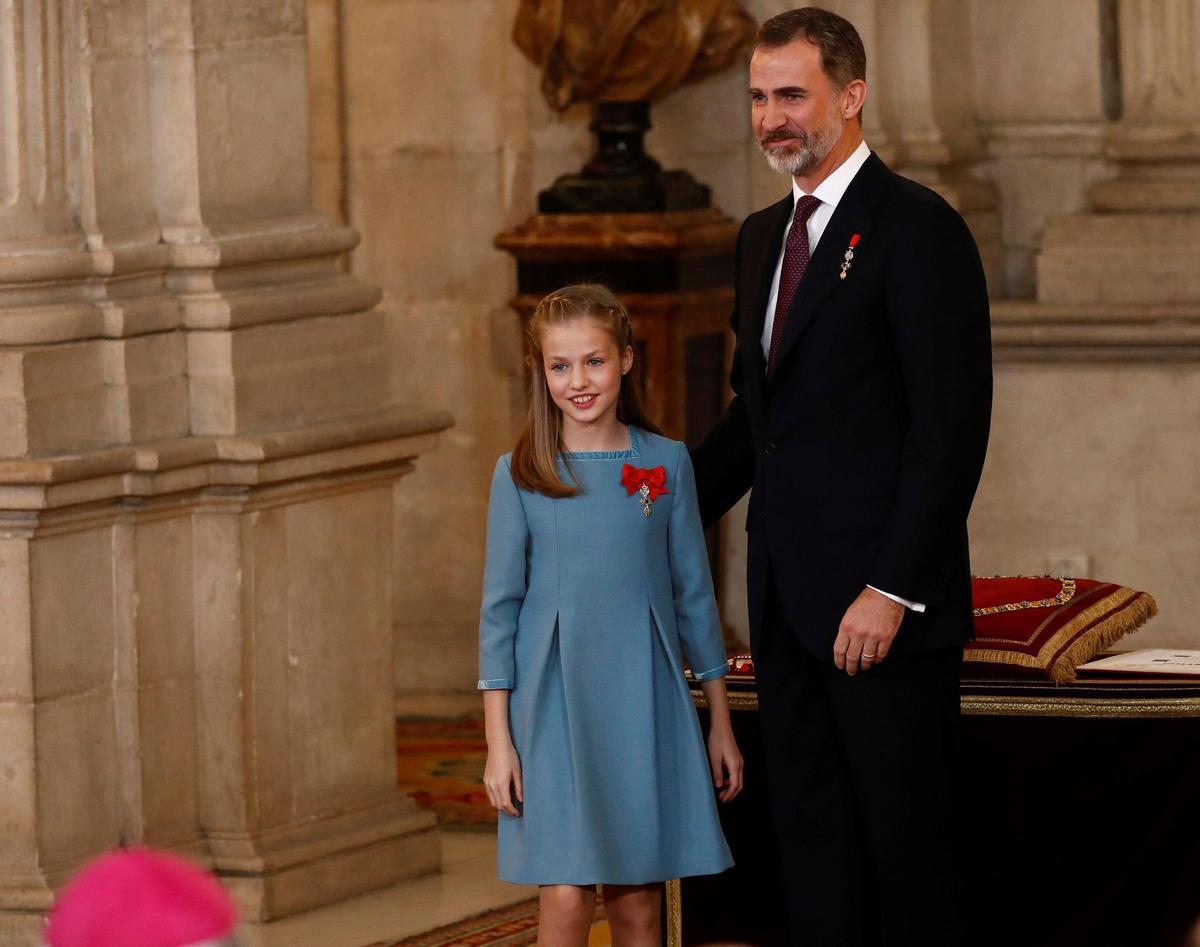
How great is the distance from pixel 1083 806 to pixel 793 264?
52.3 inches

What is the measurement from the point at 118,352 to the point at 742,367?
2.22 m

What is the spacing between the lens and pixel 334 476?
20.8 feet

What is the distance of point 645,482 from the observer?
4.21m

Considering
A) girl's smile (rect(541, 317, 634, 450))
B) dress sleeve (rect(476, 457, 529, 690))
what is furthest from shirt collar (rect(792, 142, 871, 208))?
dress sleeve (rect(476, 457, 529, 690))

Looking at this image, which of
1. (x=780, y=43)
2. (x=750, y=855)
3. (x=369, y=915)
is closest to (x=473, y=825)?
(x=369, y=915)

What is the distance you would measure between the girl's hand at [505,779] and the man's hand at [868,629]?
61 cm

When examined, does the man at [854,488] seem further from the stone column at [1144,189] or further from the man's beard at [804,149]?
the stone column at [1144,189]

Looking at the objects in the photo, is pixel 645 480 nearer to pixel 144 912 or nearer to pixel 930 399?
pixel 930 399

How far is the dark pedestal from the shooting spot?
4.66 metres

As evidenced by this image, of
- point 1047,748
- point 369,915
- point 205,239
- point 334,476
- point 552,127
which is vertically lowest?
point 369,915

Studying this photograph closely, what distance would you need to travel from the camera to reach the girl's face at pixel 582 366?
4.14 metres

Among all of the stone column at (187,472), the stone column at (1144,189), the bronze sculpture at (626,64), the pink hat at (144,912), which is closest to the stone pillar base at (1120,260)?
the stone column at (1144,189)

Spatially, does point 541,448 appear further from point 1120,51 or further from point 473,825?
point 1120,51

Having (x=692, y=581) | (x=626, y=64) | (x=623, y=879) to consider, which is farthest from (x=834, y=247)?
(x=626, y=64)
